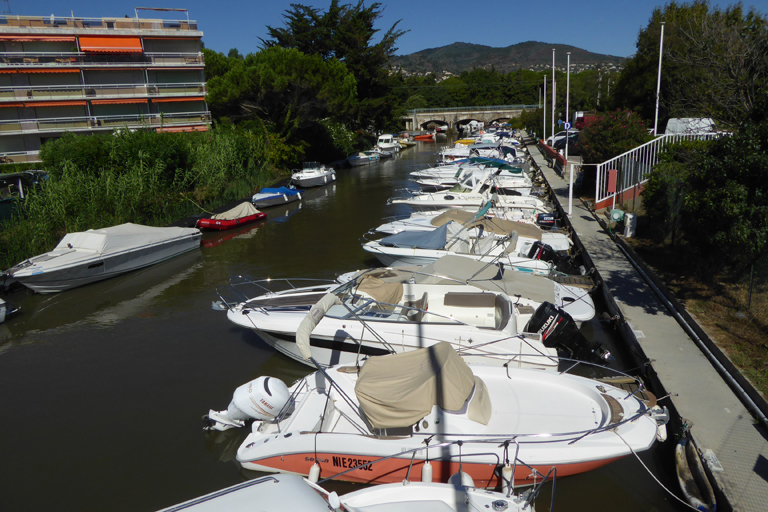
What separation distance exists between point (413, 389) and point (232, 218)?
57.9ft

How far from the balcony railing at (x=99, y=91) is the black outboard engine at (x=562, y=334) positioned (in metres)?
37.8

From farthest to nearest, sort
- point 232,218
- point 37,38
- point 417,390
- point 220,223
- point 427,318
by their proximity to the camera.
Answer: point 37,38, point 232,218, point 220,223, point 427,318, point 417,390

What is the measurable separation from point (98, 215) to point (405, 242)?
12.0m

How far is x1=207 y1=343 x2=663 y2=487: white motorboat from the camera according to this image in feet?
20.1

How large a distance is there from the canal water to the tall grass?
324 cm

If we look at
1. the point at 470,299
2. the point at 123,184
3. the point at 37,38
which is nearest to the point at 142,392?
the point at 470,299

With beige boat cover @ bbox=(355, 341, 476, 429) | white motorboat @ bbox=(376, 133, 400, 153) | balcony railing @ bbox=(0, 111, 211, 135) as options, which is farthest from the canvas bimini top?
white motorboat @ bbox=(376, 133, 400, 153)

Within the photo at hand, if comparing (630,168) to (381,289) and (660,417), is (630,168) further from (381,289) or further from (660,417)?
(660,417)

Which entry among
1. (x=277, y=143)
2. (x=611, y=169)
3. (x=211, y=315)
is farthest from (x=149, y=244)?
(x=277, y=143)

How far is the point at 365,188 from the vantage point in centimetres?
3316

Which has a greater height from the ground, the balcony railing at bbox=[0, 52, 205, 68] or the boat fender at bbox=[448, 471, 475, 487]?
the balcony railing at bbox=[0, 52, 205, 68]

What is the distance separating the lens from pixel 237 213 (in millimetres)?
22531

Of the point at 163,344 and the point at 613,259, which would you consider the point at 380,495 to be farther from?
the point at 613,259

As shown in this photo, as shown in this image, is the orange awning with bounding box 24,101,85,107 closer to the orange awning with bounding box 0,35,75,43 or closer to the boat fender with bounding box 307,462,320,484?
the orange awning with bounding box 0,35,75,43
